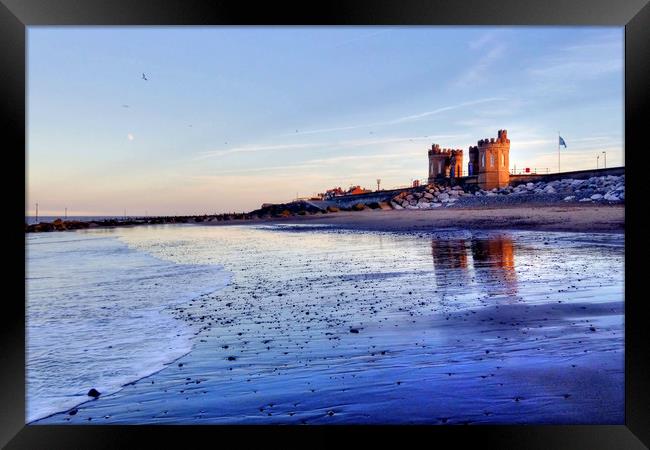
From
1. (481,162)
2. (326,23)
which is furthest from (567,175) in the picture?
(326,23)

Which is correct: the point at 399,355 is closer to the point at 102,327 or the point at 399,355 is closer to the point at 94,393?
the point at 94,393

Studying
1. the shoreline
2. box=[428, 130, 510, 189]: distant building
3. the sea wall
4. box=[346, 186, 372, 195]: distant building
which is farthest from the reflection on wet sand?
box=[346, 186, 372, 195]: distant building

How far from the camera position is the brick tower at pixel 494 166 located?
98.0 ft

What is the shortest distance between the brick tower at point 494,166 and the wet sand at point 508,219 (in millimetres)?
5150

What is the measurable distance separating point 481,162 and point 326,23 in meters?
29.7

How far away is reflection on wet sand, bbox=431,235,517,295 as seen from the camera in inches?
316

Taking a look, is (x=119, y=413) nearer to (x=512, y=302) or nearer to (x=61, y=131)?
(x=512, y=302)

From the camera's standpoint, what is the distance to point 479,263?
398 inches

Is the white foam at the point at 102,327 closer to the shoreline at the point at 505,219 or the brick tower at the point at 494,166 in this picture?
the shoreline at the point at 505,219

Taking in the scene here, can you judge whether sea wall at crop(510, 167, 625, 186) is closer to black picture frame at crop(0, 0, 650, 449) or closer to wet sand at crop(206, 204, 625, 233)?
wet sand at crop(206, 204, 625, 233)

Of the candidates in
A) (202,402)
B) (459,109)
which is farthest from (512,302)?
(459,109)
